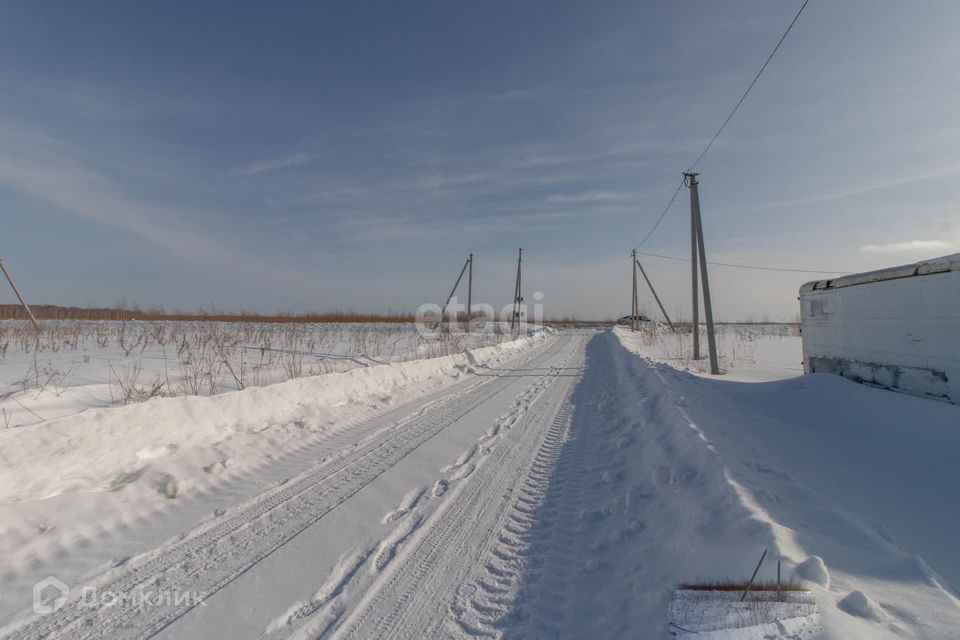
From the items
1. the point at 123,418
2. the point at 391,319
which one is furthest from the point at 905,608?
the point at 391,319

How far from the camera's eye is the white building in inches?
251

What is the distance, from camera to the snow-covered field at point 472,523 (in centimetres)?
242

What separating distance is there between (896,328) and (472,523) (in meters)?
7.95

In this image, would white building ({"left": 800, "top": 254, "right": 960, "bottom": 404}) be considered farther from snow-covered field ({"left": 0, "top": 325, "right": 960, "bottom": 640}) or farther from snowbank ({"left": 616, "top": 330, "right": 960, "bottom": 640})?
snow-covered field ({"left": 0, "top": 325, "right": 960, "bottom": 640})

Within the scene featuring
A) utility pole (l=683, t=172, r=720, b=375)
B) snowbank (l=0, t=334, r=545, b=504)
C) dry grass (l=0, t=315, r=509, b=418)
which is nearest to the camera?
snowbank (l=0, t=334, r=545, b=504)

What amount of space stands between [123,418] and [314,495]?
2.36 m

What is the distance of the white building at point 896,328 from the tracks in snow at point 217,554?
694 centimetres

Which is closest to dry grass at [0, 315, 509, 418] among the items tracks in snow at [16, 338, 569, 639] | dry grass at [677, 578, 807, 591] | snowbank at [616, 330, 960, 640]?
tracks in snow at [16, 338, 569, 639]

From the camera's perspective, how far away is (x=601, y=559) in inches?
123

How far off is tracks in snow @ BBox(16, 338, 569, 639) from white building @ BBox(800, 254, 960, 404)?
6942 millimetres

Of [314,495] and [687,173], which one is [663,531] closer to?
[314,495]

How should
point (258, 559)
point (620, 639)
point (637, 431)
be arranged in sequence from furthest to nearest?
point (637, 431), point (258, 559), point (620, 639)

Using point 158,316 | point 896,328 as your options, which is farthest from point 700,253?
point 158,316

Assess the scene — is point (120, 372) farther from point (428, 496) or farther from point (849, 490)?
point (849, 490)
